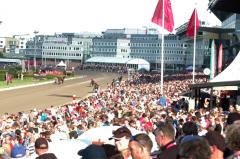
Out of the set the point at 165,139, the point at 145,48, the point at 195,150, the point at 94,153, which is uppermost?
the point at 145,48

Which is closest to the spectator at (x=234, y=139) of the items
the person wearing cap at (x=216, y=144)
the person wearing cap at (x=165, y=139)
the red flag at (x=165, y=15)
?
the person wearing cap at (x=216, y=144)

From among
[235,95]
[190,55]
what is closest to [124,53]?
[190,55]

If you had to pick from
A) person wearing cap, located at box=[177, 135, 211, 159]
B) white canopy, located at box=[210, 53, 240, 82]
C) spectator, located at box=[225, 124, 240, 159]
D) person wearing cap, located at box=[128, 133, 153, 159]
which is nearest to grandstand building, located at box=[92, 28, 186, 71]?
white canopy, located at box=[210, 53, 240, 82]

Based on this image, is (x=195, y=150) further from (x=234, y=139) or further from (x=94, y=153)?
(x=94, y=153)

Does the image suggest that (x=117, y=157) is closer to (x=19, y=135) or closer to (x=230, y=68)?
(x=19, y=135)

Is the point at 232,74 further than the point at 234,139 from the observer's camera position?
Yes

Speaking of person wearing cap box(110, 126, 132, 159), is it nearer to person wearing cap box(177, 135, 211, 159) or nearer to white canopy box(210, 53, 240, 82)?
person wearing cap box(177, 135, 211, 159)

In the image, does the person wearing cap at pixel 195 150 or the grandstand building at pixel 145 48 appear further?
the grandstand building at pixel 145 48

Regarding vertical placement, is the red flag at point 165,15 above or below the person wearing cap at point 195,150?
above

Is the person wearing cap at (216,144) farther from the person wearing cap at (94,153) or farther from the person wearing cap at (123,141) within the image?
the person wearing cap at (94,153)

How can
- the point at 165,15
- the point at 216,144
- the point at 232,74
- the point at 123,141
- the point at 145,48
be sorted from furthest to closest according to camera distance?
the point at 145,48 → the point at 165,15 → the point at 232,74 → the point at 123,141 → the point at 216,144

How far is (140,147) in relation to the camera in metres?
5.13

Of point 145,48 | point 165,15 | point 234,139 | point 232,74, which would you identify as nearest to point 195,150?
point 234,139

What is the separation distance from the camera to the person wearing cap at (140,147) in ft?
16.7
